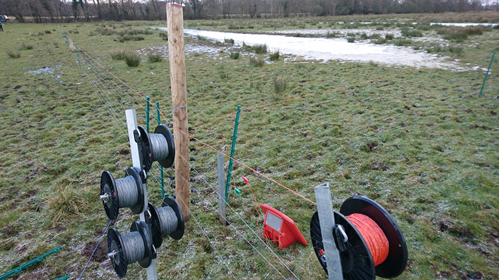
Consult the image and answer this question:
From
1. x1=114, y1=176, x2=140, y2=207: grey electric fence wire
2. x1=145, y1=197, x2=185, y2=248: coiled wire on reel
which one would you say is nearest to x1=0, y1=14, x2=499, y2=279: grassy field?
x1=145, y1=197, x2=185, y2=248: coiled wire on reel

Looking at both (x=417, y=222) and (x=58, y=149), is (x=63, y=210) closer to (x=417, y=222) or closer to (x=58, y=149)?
(x=58, y=149)

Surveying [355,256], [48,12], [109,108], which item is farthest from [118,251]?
[48,12]

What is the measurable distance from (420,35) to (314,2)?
208 feet

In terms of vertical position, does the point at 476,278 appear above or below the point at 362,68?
below

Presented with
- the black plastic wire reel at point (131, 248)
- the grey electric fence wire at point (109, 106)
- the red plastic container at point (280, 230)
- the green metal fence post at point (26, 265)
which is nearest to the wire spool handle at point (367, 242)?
the red plastic container at point (280, 230)

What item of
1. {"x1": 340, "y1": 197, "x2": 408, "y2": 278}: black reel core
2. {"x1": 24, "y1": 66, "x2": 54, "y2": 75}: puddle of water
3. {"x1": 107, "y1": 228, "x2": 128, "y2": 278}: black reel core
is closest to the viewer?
{"x1": 340, "y1": 197, "x2": 408, "y2": 278}: black reel core

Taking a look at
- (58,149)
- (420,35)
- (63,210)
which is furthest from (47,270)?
(420,35)

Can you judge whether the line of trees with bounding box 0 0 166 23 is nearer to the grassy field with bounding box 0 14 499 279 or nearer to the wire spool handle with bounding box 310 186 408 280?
the grassy field with bounding box 0 14 499 279

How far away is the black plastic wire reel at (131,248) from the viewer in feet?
8.29

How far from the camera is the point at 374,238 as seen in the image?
2.31 m

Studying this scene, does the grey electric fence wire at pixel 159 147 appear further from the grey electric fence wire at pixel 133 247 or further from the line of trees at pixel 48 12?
the line of trees at pixel 48 12

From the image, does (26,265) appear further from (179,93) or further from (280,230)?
(280,230)

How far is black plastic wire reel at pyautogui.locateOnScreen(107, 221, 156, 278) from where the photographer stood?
8.29ft

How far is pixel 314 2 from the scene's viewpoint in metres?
75.4
